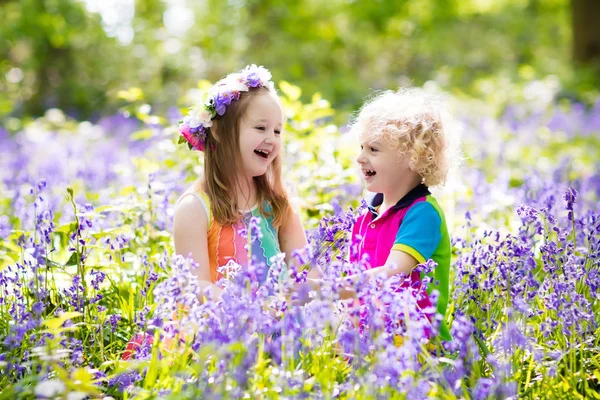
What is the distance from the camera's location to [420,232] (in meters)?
3.19

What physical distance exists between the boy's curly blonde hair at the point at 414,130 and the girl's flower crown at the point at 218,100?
54 centimetres

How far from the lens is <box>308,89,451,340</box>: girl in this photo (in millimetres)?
3236

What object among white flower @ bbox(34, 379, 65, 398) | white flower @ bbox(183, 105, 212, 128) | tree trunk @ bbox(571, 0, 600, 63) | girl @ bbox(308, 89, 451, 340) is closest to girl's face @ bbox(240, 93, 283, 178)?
white flower @ bbox(183, 105, 212, 128)

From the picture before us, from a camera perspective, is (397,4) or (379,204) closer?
(379,204)

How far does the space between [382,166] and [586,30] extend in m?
15.6

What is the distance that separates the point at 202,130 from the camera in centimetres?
348

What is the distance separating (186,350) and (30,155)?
5.52 m

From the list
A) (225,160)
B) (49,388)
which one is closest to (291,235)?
(225,160)

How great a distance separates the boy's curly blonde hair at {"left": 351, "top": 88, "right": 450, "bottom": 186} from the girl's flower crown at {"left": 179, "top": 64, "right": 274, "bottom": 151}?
0.54m

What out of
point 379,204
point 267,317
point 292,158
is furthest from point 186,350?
point 292,158

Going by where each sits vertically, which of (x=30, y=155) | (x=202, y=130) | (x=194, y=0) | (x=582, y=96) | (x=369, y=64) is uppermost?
(x=194, y=0)

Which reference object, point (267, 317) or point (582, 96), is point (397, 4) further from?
point (267, 317)

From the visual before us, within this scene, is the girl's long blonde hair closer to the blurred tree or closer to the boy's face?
the boy's face

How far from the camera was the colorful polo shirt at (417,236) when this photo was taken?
3.18m
